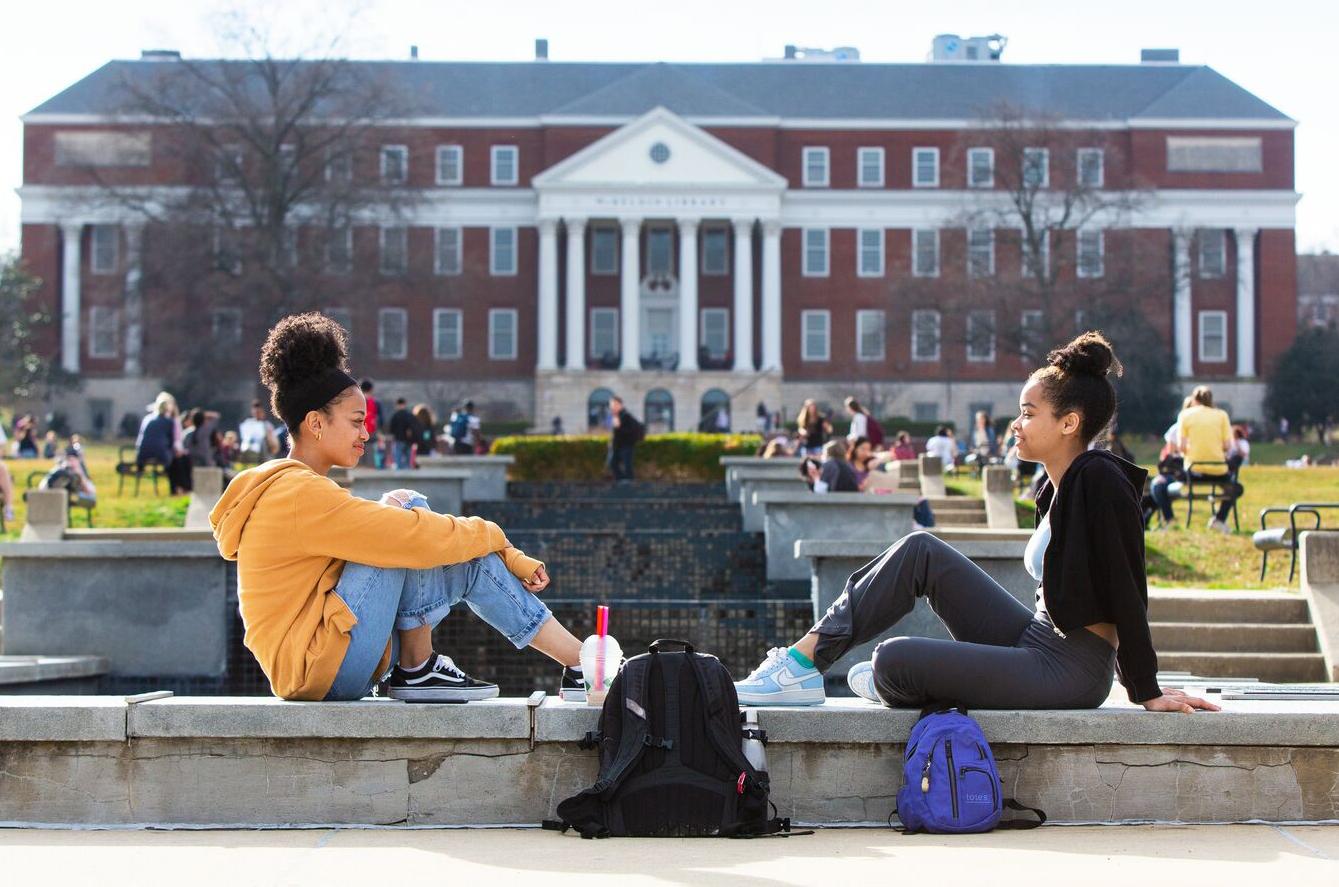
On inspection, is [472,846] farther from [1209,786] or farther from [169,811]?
[1209,786]

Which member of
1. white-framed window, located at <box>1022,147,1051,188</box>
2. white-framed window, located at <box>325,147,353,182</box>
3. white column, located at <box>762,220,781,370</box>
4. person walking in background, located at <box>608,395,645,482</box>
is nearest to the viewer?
person walking in background, located at <box>608,395,645,482</box>

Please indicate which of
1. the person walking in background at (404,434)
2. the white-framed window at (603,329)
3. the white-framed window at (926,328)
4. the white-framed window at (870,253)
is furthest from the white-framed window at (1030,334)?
the person walking in background at (404,434)

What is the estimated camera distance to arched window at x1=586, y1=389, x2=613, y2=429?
65.6 metres

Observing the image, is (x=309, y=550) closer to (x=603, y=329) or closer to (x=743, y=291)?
(x=743, y=291)

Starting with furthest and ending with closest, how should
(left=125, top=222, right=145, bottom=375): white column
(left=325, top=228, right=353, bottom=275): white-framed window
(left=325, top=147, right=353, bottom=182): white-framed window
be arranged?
(left=125, top=222, right=145, bottom=375): white column, (left=325, top=228, right=353, bottom=275): white-framed window, (left=325, top=147, right=353, bottom=182): white-framed window

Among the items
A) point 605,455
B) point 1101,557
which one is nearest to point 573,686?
point 1101,557

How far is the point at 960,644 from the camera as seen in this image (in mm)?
5891

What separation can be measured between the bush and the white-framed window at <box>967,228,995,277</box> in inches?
1371

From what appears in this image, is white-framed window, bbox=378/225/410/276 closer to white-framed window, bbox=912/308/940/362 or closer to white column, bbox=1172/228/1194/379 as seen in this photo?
white-framed window, bbox=912/308/940/362

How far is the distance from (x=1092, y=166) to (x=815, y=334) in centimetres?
1266

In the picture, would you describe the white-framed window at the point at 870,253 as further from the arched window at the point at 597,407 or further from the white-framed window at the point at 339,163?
the white-framed window at the point at 339,163

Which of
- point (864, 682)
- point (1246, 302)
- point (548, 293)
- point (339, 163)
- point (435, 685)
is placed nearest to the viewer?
point (435, 685)

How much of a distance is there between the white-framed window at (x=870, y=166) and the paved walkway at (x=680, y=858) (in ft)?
219

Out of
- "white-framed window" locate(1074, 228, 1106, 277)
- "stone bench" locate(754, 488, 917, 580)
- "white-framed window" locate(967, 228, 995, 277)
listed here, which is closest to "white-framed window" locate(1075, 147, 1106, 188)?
"white-framed window" locate(1074, 228, 1106, 277)
